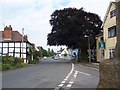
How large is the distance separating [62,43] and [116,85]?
6253 centimetres

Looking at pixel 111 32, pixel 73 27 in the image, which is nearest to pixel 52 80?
pixel 111 32

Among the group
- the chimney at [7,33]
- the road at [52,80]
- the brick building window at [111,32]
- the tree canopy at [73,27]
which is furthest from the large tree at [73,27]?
the road at [52,80]

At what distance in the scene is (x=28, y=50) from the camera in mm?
76938

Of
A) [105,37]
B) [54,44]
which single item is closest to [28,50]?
[54,44]

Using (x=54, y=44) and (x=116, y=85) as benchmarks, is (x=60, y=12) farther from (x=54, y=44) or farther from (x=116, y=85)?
(x=116, y=85)

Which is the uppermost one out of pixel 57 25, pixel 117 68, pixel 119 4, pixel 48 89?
pixel 57 25

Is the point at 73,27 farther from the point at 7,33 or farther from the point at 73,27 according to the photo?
the point at 7,33

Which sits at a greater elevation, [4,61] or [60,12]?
[60,12]

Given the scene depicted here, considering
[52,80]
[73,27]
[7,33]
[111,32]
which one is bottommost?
[52,80]

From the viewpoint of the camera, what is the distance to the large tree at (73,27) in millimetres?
67812

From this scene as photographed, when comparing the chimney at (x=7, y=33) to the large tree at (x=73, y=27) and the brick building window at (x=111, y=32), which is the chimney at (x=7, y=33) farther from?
the brick building window at (x=111, y=32)

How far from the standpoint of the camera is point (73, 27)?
222ft

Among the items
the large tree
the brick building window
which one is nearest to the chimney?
the large tree

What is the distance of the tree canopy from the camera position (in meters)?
67.8
